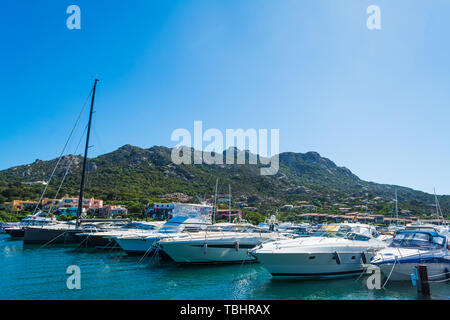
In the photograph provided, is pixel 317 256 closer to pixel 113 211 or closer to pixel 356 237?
pixel 356 237

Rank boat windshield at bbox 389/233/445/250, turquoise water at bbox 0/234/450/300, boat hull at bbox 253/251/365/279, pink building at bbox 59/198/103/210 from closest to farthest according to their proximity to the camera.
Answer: turquoise water at bbox 0/234/450/300
boat hull at bbox 253/251/365/279
boat windshield at bbox 389/233/445/250
pink building at bbox 59/198/103/210

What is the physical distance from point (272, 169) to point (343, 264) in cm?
13081

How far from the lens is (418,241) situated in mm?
15898

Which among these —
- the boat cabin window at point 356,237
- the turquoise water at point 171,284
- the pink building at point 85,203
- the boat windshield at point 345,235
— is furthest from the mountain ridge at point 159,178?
the boat cabin window at point 356,237

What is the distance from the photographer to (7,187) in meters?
78.5

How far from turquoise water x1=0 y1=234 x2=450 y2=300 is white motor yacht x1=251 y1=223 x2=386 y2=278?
1.72ft

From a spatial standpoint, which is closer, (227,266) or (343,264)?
(343,264)

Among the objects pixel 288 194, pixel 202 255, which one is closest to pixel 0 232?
pixel 202 255

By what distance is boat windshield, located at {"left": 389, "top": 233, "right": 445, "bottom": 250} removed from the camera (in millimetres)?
15578

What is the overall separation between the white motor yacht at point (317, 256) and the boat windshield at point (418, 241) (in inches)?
44.1

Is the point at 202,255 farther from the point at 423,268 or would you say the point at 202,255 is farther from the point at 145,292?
the point at 423,268

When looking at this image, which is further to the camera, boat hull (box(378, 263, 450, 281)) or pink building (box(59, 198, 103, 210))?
pink building (box(59, 198, 103, 210))

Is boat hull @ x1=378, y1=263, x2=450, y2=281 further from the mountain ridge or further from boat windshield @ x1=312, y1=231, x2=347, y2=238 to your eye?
the mountain ridge

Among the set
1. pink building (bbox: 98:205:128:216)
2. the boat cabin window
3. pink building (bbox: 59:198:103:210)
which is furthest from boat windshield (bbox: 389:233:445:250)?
pink building (bbox: 59:198:103:210)
